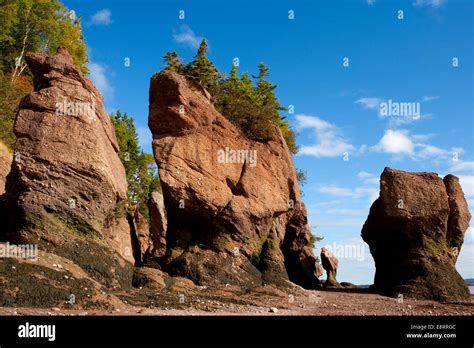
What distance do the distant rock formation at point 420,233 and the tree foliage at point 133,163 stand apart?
1888 cm

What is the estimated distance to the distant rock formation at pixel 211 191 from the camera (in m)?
22.1

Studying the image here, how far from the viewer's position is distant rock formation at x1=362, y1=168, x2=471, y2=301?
25406 millimetres

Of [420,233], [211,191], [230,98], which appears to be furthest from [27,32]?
[420,233]

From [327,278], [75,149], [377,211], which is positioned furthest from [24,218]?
[327,278]

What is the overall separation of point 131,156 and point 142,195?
416 centimetres

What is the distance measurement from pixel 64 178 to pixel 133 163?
1978 centimetres

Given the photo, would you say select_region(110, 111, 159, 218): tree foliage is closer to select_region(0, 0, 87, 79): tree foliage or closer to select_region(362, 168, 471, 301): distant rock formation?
select_region(0, 0, 87, 79): tree foliage

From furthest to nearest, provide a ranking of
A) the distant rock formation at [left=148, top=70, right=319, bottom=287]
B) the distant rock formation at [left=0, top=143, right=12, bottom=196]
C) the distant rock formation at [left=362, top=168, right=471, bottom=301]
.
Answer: the distant rock formation at [left=362, top=168, right=471, bottom=301], the distant rock formation at [left=148, top=70, right=319, bottom=287], the distant rock formation at [left=0, top=143, right=12, bottom=196]

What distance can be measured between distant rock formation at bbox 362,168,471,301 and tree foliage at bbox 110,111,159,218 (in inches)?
743

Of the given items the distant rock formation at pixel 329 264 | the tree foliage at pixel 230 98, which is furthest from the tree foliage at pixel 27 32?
the distant rock formation at pixel 329 264

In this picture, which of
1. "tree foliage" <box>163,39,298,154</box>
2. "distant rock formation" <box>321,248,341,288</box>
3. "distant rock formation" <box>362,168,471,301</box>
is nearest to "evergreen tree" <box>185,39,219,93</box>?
"tree foliage" <box>163,39,298,154</box>
